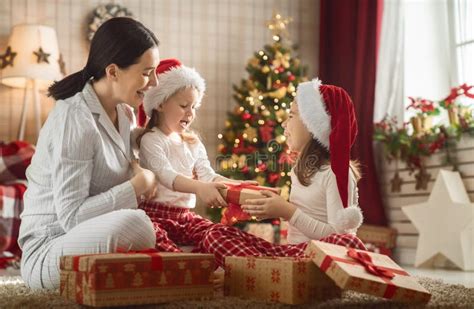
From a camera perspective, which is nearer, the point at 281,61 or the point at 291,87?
the point at 291,87

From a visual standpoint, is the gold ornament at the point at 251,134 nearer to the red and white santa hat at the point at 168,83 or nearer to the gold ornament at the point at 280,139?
the gold ornament at the point at 280,139

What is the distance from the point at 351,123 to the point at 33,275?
1.15 m

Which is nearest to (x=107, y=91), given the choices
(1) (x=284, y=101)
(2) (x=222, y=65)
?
(1) (x=284, y=101)

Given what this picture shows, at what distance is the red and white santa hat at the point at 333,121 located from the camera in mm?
2385

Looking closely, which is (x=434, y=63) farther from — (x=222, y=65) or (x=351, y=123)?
(x=351, y=123)

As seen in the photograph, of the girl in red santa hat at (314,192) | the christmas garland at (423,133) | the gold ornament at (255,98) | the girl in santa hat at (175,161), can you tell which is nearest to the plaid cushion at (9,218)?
the girl in santa hat at (175,161)

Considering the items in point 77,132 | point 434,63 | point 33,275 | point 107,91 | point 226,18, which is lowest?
point 33,275

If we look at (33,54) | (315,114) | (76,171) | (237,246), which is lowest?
(237,246)

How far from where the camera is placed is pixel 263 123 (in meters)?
4.86

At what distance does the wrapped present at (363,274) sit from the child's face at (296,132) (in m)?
0.64

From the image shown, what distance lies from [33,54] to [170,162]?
2366mm

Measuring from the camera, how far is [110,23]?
Answer: 88.2 inches

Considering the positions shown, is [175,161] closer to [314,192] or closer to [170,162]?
[170,162]

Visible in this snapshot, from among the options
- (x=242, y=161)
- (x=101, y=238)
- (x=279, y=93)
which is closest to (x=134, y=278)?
(x=101, y=238)
